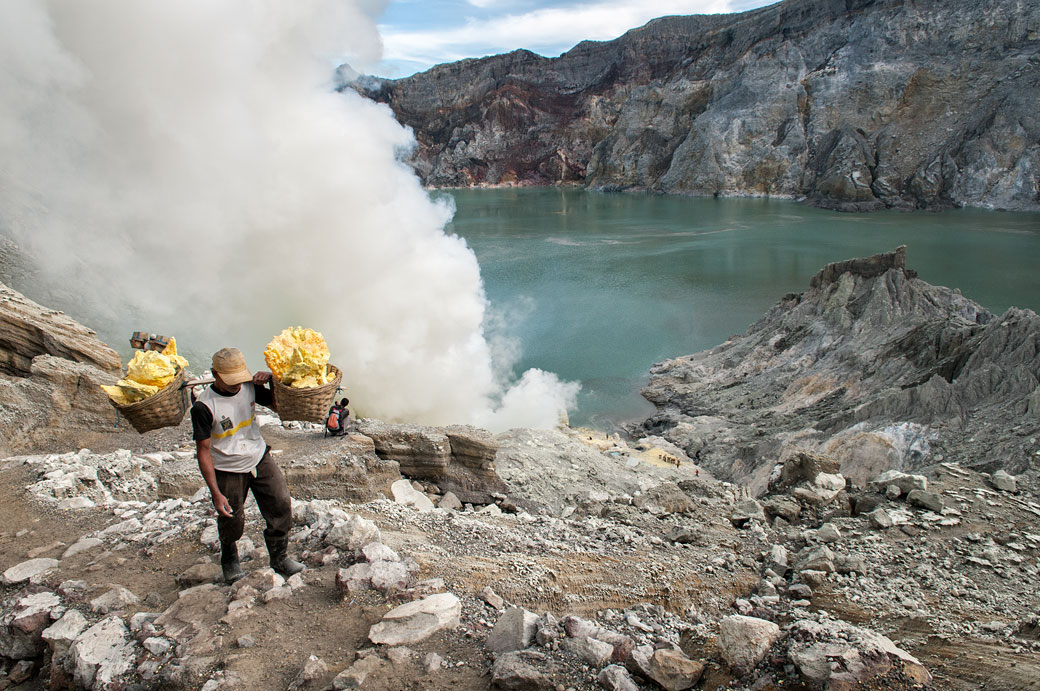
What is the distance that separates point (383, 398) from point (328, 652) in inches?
522

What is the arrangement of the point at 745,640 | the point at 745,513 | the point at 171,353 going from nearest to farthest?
the point at 745,640, the point at 171,353, the point at 745,513

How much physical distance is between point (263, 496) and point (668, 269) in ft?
121

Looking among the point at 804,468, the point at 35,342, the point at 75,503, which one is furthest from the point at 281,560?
the point at 35,342

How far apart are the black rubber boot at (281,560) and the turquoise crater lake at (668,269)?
44.5ft

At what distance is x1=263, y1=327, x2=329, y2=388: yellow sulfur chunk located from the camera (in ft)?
17.5

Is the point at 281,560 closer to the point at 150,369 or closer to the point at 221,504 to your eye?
the point at 221,504

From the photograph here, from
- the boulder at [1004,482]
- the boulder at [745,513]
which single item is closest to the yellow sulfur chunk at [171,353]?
the boulder at [745,513]

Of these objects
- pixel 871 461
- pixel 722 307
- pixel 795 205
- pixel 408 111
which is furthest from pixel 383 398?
pixel 408 111

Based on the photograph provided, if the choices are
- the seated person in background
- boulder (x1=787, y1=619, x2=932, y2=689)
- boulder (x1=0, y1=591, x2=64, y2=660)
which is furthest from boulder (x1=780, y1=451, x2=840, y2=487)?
boulder (x1=0, y1=591, x2=64, y2=660)

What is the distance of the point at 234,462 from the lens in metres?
4.46

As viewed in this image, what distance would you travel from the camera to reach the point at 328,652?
391 centimetres

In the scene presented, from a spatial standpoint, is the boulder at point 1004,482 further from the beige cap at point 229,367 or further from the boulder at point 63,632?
the boulder at point 63,632

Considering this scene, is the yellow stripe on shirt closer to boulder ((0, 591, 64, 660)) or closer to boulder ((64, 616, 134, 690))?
boulder ((64, 616, 134, 690))

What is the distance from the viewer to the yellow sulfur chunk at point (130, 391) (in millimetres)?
5441
